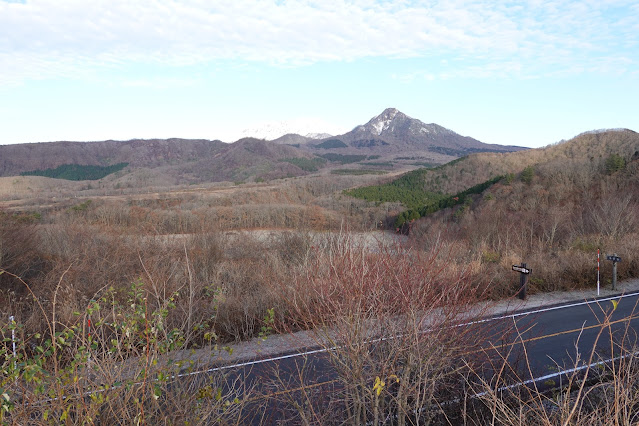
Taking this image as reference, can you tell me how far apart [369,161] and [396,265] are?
145 m

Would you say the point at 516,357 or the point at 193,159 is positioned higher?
the point at 193,159

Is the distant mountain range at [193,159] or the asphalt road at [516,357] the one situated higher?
the distant mountain range at [193,159]

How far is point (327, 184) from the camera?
7294cm

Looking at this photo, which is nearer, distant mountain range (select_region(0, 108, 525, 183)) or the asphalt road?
the asphalt road

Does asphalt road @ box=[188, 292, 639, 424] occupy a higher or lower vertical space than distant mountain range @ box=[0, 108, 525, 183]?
lower

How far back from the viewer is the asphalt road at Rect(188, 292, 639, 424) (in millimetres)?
5777

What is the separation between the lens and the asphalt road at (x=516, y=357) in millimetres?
5777

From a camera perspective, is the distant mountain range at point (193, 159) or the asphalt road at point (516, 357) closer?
the asphalt road at point (516, 357)

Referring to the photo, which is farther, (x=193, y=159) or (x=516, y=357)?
(x=193, y=159)

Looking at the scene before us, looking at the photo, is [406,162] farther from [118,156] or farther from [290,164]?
[118,156]

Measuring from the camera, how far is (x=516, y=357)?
6922mm

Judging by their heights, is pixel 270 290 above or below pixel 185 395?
below

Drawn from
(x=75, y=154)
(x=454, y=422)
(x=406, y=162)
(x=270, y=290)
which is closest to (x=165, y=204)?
(x=270, y=290)

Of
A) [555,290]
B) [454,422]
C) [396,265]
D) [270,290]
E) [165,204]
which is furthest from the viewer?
[165,204]
